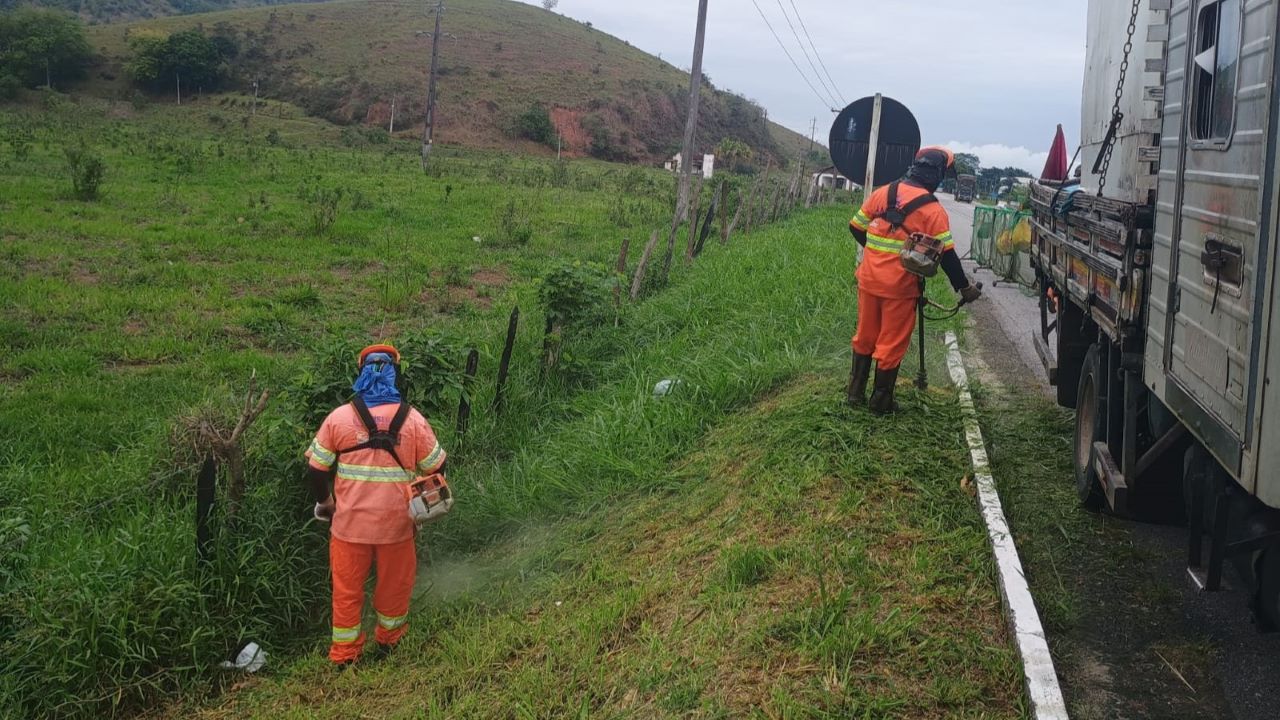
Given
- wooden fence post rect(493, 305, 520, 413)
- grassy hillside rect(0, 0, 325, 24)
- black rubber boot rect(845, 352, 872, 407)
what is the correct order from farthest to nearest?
grassy hillside rect(0, 0, 325, 24), wooden fence post rect(493, 305, 520, 413), black rubber boot rect(845, 352, 872, 407)

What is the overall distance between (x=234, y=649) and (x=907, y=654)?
134 inches

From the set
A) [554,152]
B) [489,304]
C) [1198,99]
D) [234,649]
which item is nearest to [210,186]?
[489,304]

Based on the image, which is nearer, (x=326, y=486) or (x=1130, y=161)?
(x=326, y=486)

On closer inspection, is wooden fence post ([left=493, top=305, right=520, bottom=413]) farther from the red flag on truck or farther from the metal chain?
the red flag on truck

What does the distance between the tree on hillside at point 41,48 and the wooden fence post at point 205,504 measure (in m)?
67.7

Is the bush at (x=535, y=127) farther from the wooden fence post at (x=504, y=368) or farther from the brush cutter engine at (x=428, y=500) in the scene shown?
the brush cutter engine at (x=428, y=500)

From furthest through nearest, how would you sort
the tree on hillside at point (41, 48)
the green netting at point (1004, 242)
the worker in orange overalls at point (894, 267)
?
the tree on hillside at point (41, 48), the green netting at point (1004, 242), the worker in orange overalls at point (894, 267)

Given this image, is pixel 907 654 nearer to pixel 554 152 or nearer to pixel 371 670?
pixel 371 670

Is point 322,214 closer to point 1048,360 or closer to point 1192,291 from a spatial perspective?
point 1048,360

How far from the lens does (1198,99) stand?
4.38m

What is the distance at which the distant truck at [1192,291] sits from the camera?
11.0ft

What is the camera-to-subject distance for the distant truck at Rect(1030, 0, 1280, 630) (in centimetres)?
335

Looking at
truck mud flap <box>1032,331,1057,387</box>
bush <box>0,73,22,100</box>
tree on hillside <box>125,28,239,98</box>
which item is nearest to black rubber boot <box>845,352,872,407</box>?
truck mud flap <box>1032,331,1057,387</box>

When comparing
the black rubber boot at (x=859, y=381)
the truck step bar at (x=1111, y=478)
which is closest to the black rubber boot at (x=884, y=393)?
the black rubber boot at (x=859, y=381)
